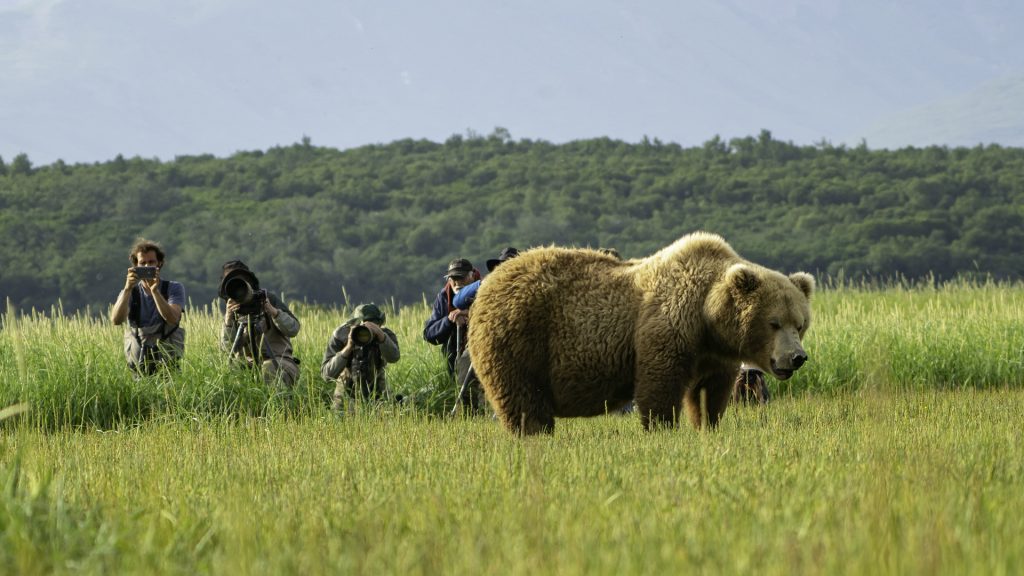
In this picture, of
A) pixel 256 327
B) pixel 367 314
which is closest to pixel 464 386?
pixel 367 314

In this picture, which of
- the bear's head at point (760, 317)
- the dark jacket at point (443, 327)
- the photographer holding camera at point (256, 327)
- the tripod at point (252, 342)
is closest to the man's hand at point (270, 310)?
the photographer holding camera at point (256, 327)

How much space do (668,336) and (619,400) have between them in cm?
72

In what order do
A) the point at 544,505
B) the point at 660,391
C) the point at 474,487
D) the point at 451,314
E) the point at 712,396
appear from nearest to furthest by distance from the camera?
the point at 544,505, the point at 474,487, the point at 660,391, the point at 712,396, the point at 451,314

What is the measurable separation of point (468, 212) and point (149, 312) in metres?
69.6

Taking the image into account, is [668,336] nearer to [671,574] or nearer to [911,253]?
[671,574]

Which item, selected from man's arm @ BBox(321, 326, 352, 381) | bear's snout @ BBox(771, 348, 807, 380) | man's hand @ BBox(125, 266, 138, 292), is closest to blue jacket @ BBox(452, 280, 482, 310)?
man's arm @ BBox(321, 326, 352, 381)

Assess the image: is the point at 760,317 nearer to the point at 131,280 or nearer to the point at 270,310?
the point at 270,310

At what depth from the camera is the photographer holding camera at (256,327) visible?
408 inches

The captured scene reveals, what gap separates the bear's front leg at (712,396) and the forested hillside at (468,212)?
55.1m

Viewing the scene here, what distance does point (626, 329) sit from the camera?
8188 mm

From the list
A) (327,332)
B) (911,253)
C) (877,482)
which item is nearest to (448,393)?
(327,332)

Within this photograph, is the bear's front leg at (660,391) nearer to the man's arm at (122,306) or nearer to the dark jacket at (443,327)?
the dark jacket at (443,327)

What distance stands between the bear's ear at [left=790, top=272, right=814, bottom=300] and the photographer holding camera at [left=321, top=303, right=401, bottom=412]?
Answer: 333 cm

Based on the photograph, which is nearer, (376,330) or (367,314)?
(376,330)
